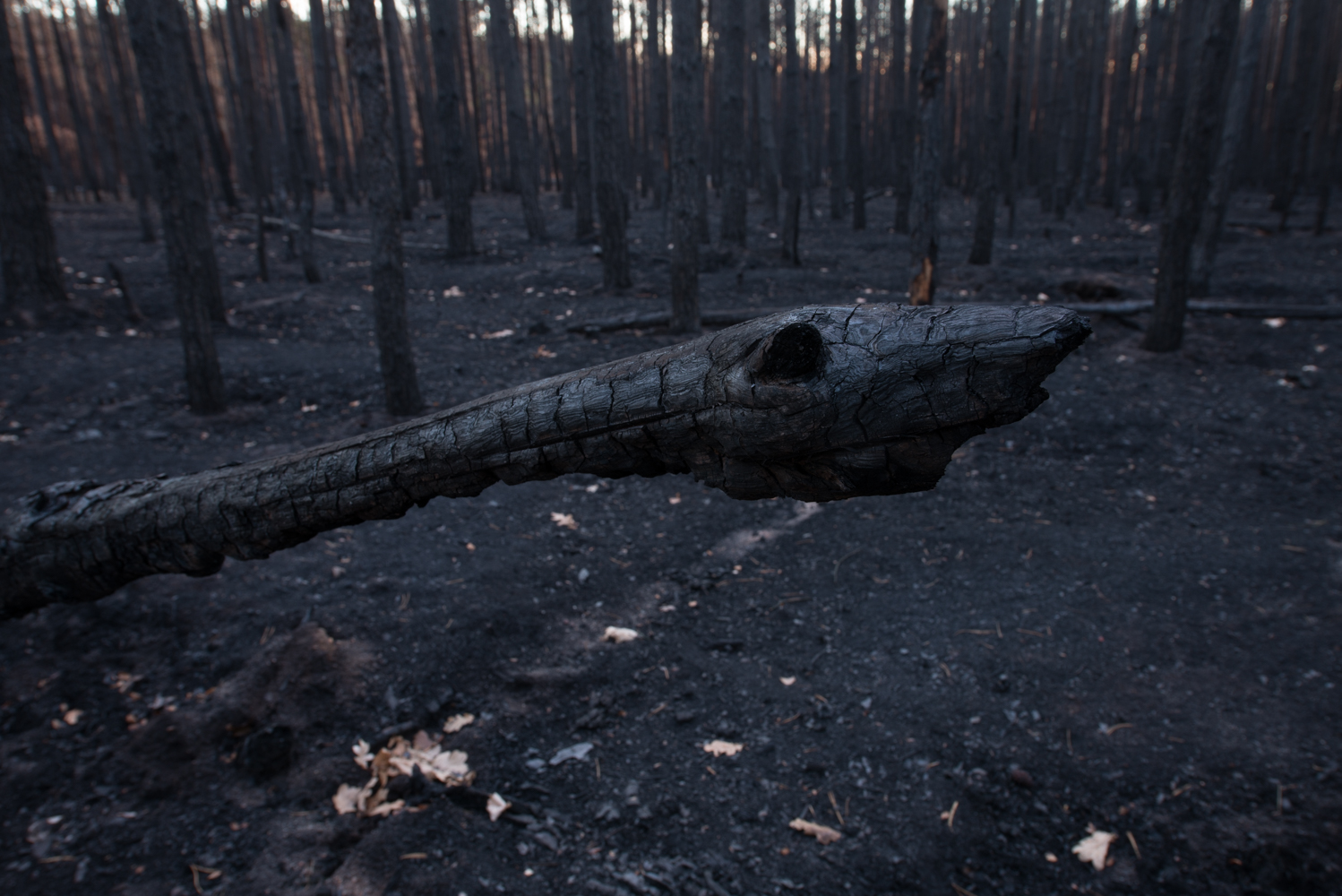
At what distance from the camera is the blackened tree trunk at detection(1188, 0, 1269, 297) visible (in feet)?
25.9

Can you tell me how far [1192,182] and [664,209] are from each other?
37.7ft

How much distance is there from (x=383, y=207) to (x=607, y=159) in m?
5.63

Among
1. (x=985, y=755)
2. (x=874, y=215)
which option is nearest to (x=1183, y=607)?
(x=985, y=755)

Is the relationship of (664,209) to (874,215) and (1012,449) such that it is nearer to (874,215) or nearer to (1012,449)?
(874,215)

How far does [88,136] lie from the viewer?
27.2m

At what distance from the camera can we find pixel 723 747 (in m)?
3.29

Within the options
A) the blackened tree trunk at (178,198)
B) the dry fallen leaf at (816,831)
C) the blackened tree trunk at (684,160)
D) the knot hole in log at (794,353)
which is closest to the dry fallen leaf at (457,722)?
the dry fallen leaf at (816,831)

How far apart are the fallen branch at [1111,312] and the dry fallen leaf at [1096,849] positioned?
5837mm

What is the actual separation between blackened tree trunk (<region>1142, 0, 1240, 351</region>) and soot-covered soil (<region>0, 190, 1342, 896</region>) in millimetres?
1069

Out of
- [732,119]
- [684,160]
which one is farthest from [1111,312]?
[732,119]

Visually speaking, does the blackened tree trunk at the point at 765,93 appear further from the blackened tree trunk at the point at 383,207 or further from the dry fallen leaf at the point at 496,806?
the dry fallen leaf at the point at 496,806

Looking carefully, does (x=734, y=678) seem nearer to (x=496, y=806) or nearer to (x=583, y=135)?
(x=496, y=806)

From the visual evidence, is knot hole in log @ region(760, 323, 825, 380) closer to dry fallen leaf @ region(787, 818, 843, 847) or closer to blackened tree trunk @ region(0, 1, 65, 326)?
dry fallen leaf @ region(787, 818, 843, 847)

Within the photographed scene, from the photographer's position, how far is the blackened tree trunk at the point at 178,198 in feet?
20.1
